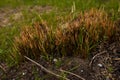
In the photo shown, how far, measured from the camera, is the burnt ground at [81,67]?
4.18 m

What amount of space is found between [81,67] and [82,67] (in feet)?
0.04

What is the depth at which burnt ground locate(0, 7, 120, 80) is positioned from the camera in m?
4.18

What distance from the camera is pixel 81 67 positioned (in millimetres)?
4281

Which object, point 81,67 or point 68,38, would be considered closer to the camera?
point 81,67

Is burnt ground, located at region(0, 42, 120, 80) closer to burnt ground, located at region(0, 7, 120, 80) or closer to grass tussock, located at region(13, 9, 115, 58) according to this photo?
burnt ground, located at region(0, 7, 120, 80)

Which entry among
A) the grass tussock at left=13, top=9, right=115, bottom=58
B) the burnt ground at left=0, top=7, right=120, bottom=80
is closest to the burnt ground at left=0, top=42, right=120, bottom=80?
the burnt ground at left=0, top=7, right=120, bottom=80

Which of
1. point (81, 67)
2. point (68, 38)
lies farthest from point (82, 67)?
point (68, 38)

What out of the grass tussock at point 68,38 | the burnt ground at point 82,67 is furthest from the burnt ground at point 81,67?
the grass tussock at point 68,38

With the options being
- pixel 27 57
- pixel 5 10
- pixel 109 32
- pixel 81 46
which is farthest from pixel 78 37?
pixel 5 10

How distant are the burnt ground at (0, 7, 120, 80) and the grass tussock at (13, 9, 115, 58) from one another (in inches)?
4.2

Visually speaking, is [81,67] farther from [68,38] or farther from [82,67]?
[68,38]

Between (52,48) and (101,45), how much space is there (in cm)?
69

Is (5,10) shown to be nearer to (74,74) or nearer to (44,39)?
(44,39)

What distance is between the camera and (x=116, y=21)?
4.95 meters
